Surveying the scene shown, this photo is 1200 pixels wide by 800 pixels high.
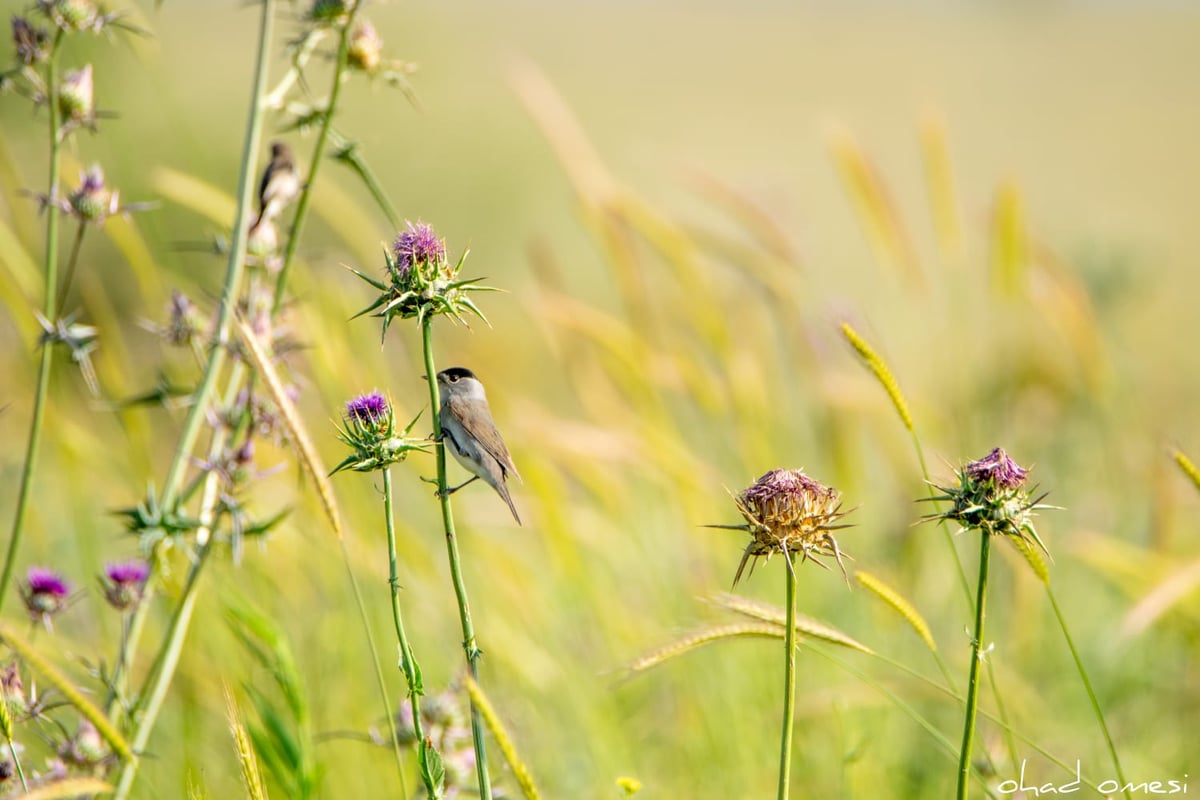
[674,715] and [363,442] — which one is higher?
[674,715]

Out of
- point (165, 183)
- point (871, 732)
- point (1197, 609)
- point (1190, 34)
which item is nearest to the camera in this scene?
point (165, 183)

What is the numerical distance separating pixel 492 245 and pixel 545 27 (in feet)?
29.8

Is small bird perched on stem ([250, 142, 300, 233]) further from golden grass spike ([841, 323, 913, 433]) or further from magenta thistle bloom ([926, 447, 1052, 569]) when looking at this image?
magenta thistle bloom ([926, 447, 1052, 569])

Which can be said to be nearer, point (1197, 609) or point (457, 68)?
point (1197, 609)

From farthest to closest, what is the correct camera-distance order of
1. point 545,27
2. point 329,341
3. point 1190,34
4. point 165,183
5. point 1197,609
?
point 545,27
point 1190,34
point 1197,609
point 329,341
point 165,183

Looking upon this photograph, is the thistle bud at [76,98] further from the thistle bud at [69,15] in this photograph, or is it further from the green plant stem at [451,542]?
the green plant stem at [451,542]

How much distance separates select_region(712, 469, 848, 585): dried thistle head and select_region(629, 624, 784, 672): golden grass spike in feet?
0.52

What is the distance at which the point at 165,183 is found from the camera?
9.34 feet

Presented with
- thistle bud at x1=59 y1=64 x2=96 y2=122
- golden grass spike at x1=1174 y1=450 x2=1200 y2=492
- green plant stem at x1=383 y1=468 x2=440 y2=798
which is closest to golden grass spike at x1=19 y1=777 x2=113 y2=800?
green plant stem at x1=383 y1=468 x2=440 y2=798

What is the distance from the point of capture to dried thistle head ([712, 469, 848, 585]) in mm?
1479

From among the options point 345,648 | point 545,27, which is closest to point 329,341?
point 345,648

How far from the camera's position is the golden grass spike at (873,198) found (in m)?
3.82

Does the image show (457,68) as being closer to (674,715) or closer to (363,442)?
(674,715)

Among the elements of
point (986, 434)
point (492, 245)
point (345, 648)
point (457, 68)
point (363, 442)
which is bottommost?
point (363, 442)
